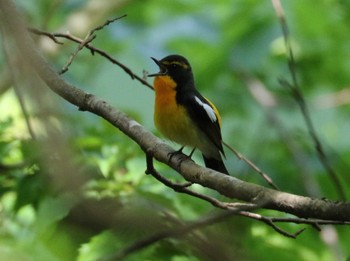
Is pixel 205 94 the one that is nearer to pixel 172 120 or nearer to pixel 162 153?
pixel 172 120

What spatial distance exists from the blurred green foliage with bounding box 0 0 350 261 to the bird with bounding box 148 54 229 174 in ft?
0.61

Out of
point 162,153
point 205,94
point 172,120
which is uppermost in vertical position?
point 205,94

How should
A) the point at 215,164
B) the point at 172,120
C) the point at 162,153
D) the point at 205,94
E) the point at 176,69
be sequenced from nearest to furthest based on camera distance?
the point at 162,153 → the point at 172,120 → the point at 176,69 → the point at 215,164 → the point at 205,94

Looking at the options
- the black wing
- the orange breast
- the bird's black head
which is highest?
the bird's black head

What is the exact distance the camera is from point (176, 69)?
5.04 m

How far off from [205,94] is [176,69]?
263cm

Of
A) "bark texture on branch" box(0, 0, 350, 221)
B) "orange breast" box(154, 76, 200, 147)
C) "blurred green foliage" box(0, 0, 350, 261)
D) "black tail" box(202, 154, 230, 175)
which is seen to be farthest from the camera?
"black tail" box(202, 154, 230, 175)

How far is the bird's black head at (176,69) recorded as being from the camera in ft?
16.3

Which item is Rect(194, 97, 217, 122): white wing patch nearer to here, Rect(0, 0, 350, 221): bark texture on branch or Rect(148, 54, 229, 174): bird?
Rect(148, 54, 229, 174): bird

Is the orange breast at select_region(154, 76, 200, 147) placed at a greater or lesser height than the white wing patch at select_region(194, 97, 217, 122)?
lesser

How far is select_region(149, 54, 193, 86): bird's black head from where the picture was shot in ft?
16.3

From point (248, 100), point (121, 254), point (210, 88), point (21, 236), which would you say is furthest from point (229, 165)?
point (121, 254)

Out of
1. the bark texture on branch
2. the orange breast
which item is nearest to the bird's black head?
the orange breast

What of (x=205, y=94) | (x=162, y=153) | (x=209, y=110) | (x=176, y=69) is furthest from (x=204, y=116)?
(x=205, y=94)
